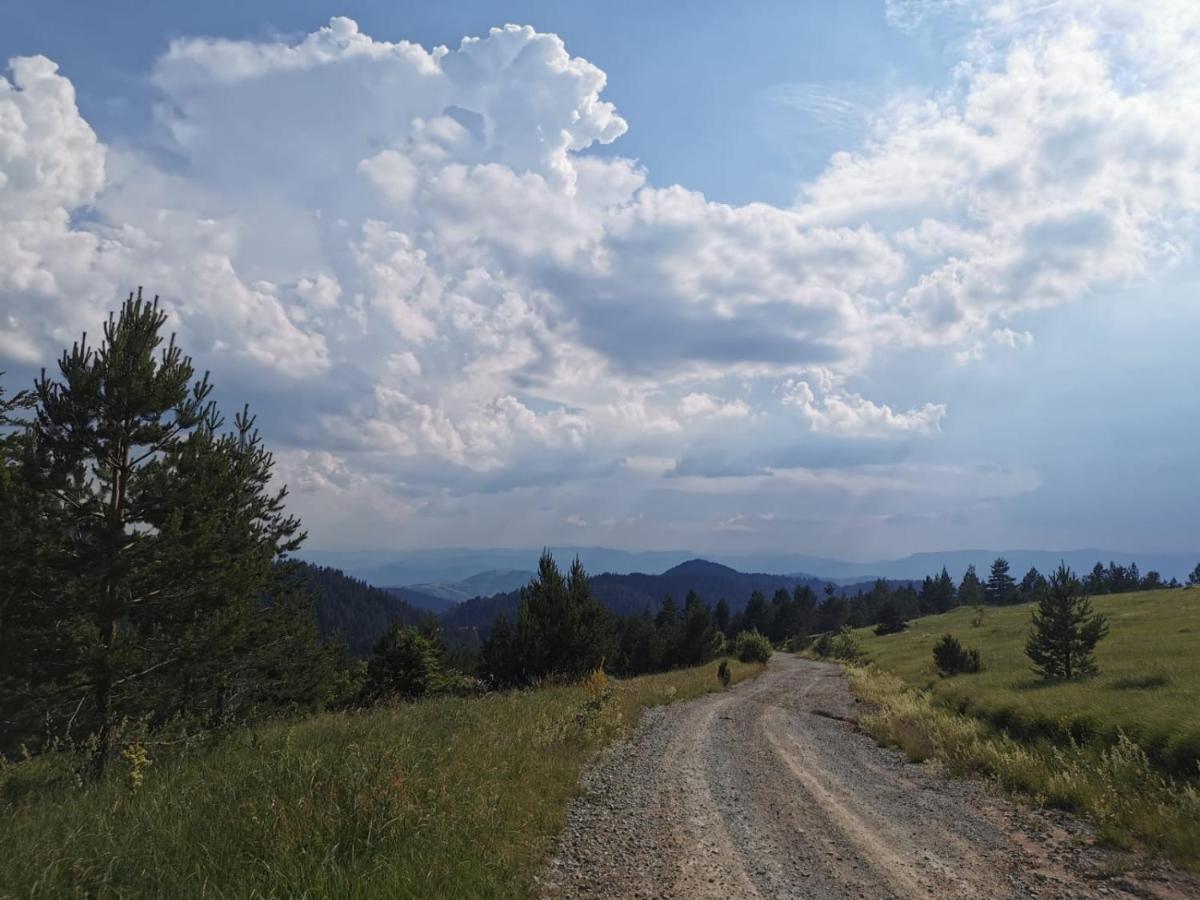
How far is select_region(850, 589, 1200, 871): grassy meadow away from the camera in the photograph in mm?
9102

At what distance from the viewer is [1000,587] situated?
420ft

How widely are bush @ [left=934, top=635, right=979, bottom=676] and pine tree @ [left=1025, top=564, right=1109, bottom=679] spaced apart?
6.05 meters

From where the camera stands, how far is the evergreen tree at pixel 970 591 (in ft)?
385

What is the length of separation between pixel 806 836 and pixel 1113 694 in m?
13.6

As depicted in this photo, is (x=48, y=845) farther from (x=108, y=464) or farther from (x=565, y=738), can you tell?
(x=565, y=738)

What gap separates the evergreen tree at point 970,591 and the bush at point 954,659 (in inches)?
3790

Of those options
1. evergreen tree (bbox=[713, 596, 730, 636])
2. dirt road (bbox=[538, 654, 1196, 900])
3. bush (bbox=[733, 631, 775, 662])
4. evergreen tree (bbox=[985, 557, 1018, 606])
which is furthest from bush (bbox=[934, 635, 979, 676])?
evergreen tree (bbox=[985, 557, 1018, 606])

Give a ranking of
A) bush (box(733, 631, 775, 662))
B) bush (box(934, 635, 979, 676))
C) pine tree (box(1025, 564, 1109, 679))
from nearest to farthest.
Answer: pine tree (box(1025, 564, 1109, 679)), bush (box(934, 635, 979, 676)), bush (box(733, 631, 775, 662))

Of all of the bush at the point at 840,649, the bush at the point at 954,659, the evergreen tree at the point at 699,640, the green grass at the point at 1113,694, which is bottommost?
the evergreen tree at the point at 699,640

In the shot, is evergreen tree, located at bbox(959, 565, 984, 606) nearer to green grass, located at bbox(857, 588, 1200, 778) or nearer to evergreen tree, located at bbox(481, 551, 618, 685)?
green grass, located at bbox(857, 588, 1200, 778)

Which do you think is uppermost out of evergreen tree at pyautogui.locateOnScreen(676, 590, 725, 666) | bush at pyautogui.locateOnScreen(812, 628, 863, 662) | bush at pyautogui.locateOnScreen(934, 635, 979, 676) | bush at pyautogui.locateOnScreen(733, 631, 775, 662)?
bush at pyautogui.locateOnScreen(934, 635, 979, 676)

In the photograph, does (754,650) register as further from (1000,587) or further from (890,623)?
(1000,587)

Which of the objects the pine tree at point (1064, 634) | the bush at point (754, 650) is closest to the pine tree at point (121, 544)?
the pine tree at point (1064, 634)

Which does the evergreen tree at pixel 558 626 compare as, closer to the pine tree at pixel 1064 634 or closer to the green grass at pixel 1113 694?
the green grass at pixel 1113 694
